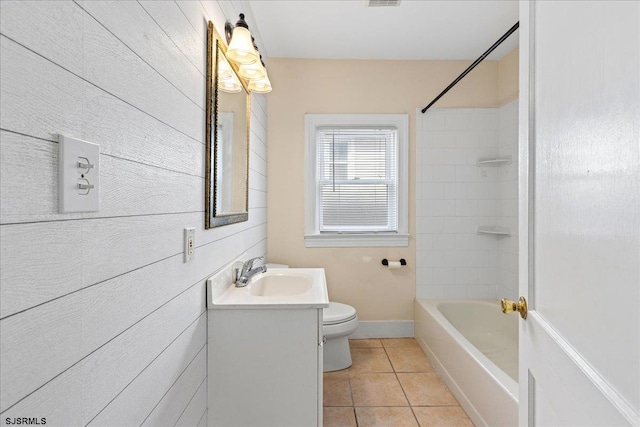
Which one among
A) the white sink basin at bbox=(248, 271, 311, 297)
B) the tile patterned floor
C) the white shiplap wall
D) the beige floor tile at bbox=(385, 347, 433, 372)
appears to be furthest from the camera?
the beige floor tile at bbox=(385, 347, 433, 372)

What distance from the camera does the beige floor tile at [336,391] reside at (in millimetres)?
1997

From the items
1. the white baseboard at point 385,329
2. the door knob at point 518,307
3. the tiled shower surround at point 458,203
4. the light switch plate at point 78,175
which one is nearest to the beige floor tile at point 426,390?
the white baseboard at point 385,329

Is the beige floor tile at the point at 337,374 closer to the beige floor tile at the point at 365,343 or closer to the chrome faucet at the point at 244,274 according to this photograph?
the beige floor tile at the point at 365,343

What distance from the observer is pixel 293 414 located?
55.8 inches

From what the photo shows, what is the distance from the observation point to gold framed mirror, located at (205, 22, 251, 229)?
1377 millimetres

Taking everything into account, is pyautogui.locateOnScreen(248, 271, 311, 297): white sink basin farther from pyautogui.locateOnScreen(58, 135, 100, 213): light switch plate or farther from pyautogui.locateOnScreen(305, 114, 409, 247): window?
pyautogui.locateOnScreen(58, 135, 100, 213): light switch plate

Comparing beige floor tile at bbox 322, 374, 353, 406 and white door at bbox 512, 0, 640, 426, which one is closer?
white door at bbox 512, 0, 640, 426

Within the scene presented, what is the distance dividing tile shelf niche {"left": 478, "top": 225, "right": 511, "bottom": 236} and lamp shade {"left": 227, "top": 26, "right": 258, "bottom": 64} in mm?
2307

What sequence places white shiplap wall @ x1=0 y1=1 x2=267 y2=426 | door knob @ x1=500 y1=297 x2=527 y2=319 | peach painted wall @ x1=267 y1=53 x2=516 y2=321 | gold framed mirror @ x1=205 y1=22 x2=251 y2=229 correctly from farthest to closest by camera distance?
peach painted wall @ x1=267 y1=53 x2=516 y2=321, gold framed mirror @ x1=205 y1=22 x2=251 y2=229, door knob @ x1=500 y1=297 x2=527 y2=319, white shiplap wall @ x1=0 y1=1 x2=267 y2=426

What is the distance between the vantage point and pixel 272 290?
6.63 feet

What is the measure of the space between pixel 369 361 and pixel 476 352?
854mm

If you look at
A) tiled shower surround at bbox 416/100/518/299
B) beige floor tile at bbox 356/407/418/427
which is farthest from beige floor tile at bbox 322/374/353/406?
tiled shower surround at bbox 416/100/518/299

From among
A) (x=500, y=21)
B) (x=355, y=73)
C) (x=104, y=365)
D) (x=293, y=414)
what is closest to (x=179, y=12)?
(x=104, y=365)

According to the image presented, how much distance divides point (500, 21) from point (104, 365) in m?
2.91
